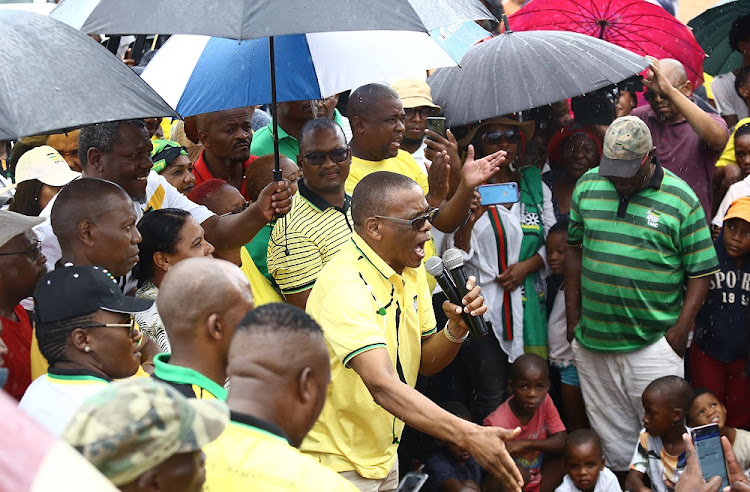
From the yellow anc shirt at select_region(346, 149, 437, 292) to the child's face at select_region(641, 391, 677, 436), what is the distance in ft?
5.17

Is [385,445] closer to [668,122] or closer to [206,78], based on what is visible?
[206,78]

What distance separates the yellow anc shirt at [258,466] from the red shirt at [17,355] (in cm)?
165

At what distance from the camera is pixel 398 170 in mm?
6121

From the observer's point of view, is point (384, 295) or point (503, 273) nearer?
point (384, 295)

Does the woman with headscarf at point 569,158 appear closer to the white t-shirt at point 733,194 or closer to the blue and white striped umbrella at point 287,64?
the white t-shirt at point 733,194

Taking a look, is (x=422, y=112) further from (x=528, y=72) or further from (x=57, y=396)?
(x=57, y=396)

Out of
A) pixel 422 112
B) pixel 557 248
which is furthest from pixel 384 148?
pixel 557 248

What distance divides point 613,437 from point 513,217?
66.4 inches

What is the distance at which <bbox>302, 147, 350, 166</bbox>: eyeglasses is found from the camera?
529cm

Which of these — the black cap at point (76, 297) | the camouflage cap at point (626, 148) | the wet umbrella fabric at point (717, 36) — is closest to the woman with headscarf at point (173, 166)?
the black cap at point (76, 297)

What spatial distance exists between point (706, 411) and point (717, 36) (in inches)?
141

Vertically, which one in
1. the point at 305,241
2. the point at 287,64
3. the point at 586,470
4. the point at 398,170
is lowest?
the point at 586,470

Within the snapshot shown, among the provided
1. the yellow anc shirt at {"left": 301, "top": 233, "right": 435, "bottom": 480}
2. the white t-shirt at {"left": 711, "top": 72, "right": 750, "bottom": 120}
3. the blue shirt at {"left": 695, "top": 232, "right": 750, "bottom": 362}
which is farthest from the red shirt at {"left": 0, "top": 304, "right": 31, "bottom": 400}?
the white t-shirt at {"left": 711, "top": 72, "right": 750, "bottom": 120}

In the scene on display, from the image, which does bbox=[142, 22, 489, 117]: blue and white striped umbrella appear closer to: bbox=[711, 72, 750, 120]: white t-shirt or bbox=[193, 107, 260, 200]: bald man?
bbox=[193, 107, 260, 200]: bald man
